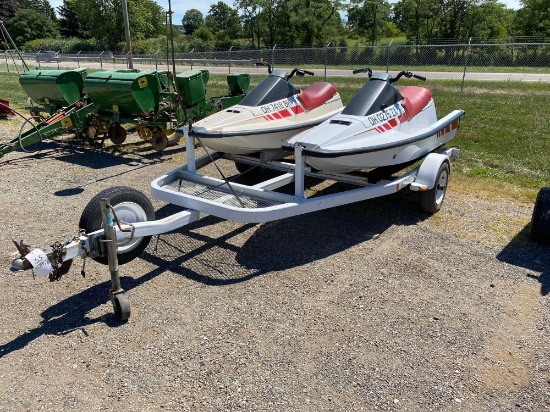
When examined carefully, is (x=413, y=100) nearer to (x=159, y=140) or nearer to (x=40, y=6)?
(x=159, y=140)

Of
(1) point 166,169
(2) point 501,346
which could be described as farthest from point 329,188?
(2) point 501,346

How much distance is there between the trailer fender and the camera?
18.0 feet

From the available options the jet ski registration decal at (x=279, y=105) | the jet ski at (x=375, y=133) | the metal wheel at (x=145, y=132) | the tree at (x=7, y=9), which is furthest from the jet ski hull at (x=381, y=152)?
the tree at (x=7, y=9)

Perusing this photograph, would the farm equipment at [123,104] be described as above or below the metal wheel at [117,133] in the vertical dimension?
above

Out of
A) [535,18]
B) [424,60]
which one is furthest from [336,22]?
[424,60]

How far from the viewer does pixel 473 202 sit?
6.19 metres

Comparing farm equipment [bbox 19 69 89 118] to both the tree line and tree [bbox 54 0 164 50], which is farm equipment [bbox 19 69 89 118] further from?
tree [bbox 54 0 164 50]

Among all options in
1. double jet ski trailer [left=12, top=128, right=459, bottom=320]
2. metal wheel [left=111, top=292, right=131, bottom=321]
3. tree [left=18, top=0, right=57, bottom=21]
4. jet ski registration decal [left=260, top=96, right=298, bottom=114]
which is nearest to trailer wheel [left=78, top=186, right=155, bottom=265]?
double jet ski trailer [left=12, top=128, right=459, bottom=320]

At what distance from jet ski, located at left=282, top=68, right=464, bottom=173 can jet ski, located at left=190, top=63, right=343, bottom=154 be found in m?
1.03

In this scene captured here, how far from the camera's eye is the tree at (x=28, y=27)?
69062 millimetres

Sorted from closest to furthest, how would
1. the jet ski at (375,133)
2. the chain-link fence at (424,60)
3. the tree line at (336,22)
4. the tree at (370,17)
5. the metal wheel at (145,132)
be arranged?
the jet ski at (375,133), the metal wheel at (145,132), the chain-link fence at (424,60), the tree line at (336,22), the tree at (370,17)

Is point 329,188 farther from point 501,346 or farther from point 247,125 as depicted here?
point 501,346

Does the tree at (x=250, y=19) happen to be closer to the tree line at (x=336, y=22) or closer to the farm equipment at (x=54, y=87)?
the tree line at (x=336, y=22)

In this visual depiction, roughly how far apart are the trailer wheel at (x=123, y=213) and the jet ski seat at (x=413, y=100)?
3344 mm
